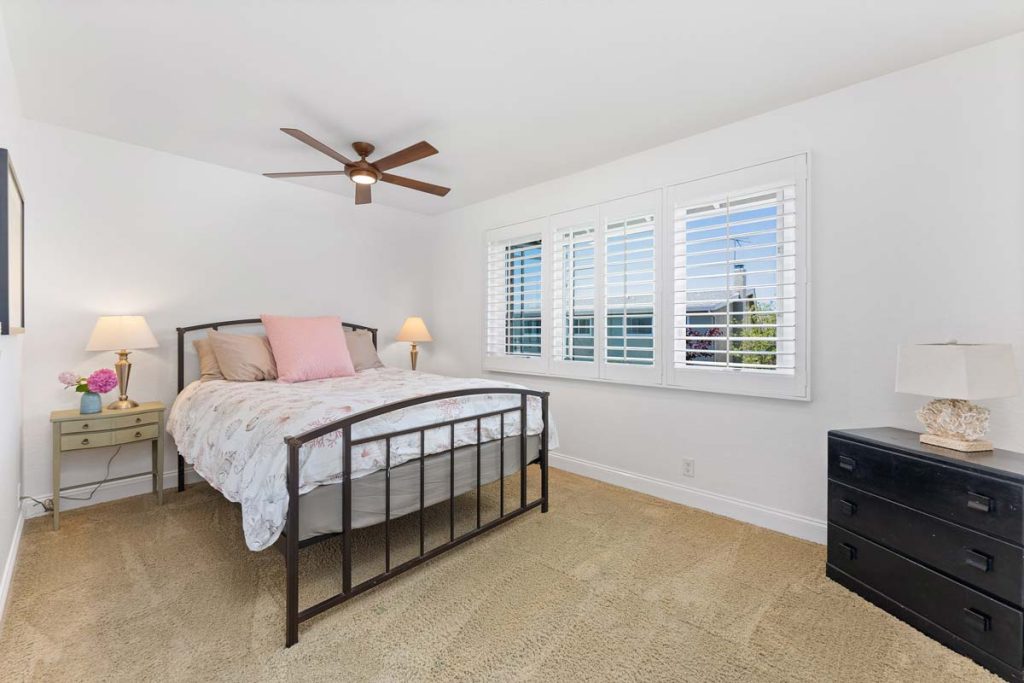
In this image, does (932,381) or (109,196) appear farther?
(109,196)

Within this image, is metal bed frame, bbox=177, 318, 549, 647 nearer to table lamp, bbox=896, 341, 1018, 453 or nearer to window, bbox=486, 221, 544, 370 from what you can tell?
window, bbox=486, 221, 544, 370

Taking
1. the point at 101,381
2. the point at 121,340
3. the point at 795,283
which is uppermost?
the point at 795,283

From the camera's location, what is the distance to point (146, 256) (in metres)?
3.25

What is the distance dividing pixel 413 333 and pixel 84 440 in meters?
2.54

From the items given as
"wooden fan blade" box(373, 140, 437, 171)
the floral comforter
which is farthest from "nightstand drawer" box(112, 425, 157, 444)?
"wooden fan blade" box(373, 140, 437, 171)

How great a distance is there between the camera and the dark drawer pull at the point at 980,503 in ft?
5.19

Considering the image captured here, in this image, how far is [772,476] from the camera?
2635 mm

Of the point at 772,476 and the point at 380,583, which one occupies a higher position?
the point at 772,476

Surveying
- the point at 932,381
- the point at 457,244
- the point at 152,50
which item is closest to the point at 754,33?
the point at 932,381

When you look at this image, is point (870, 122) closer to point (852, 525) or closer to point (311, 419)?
point (852, 525)

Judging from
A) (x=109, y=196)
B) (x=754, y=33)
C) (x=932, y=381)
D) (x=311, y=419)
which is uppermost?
(x=754, y=33)

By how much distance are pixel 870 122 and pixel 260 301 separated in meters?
4.41

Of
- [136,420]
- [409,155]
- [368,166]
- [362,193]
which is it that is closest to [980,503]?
[409,155]

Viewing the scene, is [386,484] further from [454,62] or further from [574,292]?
[574,292]
